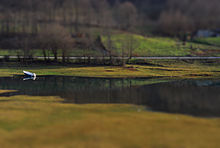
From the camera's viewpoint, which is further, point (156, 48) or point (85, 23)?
point (85, 23)

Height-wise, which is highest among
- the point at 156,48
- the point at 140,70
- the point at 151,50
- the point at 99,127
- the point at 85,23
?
the point at 85,23

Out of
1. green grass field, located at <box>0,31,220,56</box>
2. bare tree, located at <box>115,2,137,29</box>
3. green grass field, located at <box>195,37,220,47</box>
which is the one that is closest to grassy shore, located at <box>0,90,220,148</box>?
green grass field, located at <box>0,31,220,56</box>

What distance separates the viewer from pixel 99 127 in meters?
28.0

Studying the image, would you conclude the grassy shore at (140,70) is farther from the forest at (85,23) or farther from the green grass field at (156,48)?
the forest at (85,23)

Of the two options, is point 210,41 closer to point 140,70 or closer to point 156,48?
point 156,48

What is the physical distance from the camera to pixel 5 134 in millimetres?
26672

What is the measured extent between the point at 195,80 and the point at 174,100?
16.1m

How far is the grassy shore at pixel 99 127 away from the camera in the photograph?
2455cm

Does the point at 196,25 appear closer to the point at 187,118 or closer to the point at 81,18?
the point at 81,18

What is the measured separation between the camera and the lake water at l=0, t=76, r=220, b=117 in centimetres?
3569

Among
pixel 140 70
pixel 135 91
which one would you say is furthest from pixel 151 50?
pixel 135 91

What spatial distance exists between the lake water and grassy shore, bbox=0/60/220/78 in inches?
176

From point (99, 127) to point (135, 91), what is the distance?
16601mm

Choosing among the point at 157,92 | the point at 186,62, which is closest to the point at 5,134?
the point at 157,92
